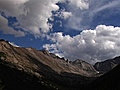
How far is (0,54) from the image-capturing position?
127625 mm
